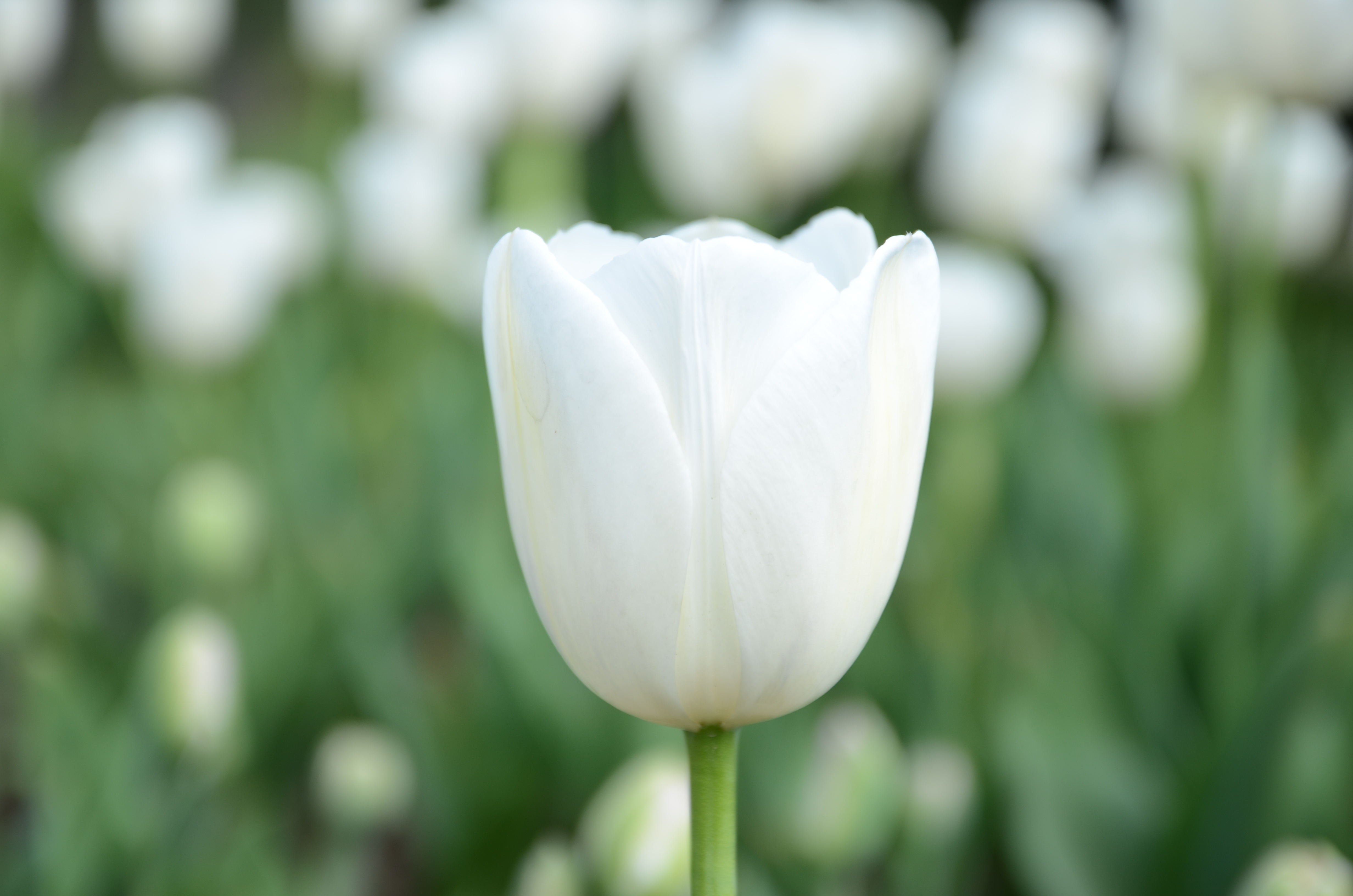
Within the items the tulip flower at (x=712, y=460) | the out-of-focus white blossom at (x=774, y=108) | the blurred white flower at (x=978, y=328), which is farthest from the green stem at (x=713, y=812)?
the out-of-focus white blossom at (x=774, y=108)

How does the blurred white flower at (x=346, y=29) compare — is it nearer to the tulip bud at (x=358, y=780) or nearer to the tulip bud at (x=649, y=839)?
the tulip bud at (x=358, y=780)

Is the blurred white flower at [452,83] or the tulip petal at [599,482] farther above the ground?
the tulip petal at [599,482]

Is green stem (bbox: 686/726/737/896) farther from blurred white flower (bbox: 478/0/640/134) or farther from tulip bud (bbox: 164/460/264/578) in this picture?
blurred white flower (bbox: 478/0/640/134)

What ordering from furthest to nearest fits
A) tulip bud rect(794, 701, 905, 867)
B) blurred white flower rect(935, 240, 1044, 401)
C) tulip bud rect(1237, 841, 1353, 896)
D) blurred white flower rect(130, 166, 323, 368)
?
blurred white flower rect(130, 166, 323, 368) < blurred white flower rect(935, 240, 1044, 401) < tulip bud rect(794, 701, 905, 867) < tulip bud rect(1237, 841, 1353, 896)

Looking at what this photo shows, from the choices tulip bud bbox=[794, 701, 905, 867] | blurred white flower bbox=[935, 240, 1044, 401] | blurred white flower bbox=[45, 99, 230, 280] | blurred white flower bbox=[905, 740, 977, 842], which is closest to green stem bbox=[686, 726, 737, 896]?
tulip bud bbox=[794, 701, 905, 867]

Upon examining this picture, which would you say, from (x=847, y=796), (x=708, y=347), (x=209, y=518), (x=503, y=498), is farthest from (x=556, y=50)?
(x=708, y=347)

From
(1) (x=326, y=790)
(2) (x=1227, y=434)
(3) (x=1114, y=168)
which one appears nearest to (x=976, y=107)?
(2) (x=1227, y=434)

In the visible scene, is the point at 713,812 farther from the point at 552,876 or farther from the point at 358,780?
the point at 358,780

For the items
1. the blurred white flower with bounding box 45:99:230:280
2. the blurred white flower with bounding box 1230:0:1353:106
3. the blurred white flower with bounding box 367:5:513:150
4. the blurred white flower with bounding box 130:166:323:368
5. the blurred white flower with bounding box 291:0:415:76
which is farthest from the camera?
the blurred white flower with bounding box 291:0:415:76

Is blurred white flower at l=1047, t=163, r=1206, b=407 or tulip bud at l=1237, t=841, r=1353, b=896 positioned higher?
tulip bud at l=1237, t=841, r=1353, b=896
